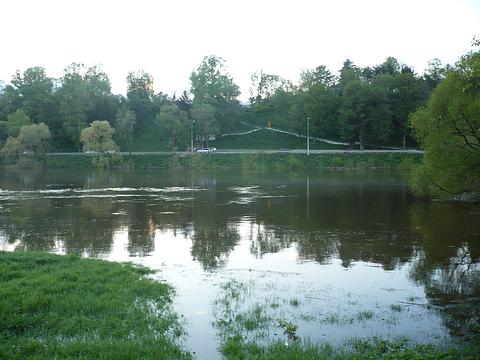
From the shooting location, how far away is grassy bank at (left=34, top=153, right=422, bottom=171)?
83.6 m

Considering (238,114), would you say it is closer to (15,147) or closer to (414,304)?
(15,147)

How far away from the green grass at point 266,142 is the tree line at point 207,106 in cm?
281

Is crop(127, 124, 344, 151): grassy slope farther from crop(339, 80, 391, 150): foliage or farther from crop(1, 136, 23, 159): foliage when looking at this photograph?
crop(1, 136, 23, 159): foliage

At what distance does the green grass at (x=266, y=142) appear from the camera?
340 feet

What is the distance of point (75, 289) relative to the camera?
12.7m

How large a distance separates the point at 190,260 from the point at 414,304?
834 centimetres

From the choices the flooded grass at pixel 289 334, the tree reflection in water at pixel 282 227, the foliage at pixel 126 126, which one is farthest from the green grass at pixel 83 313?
the foliage at pixel 126 126

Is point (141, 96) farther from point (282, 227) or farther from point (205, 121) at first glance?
point (282, 227)

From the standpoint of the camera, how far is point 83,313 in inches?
433

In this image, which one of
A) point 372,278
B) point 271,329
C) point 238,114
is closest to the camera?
point 271,329

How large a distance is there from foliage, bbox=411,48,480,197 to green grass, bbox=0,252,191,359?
75.3 feet

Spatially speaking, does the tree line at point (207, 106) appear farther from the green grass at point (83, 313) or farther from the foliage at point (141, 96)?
the green grass at point (83, 313)

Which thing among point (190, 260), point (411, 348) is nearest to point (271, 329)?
point (411, 348)

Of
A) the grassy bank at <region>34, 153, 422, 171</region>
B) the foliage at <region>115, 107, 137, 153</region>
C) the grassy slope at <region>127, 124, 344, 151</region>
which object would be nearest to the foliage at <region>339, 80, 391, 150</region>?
the grassy bank at <region>34, 153, 422, 171</region>
